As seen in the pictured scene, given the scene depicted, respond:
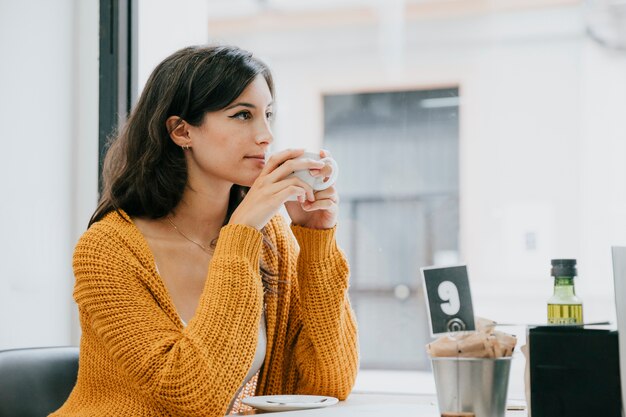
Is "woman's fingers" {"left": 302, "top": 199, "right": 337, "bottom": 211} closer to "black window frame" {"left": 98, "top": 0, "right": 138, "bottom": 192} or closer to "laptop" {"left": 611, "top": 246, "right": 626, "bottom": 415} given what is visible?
"laptop" {"left": 611, "top": 246, "right": 626, "bottom": 415}

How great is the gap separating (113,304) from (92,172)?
94 centimetres

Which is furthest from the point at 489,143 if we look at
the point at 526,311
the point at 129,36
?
the point at 129,36

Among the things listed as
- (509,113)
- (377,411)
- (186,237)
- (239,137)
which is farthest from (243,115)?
(509,113)

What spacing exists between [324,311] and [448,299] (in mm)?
557

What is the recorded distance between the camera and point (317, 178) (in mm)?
1315

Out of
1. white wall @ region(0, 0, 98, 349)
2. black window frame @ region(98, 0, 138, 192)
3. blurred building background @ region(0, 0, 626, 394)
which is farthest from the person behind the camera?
blurred building background @ region(0, 0, 626, 394)

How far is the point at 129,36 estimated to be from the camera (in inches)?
84.8

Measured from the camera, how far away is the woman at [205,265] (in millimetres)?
1204

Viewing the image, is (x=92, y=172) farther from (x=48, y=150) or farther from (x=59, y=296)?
(x=59, y=296)

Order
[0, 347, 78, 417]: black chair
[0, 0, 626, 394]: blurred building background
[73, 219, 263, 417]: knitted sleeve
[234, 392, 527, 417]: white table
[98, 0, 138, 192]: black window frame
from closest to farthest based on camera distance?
[234, 392, 527, 417]: white table < [73, 219, 263, 417]: knitted sleeve < [0, 347, 78, 417]: black chair < [98, 0, 138, 192]: black window frame < [0, 0, 626, 394]: blurred building background

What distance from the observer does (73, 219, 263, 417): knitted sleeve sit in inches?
46.1

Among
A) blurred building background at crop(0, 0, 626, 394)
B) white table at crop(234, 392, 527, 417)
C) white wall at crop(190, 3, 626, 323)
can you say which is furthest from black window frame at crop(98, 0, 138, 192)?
white wall at crop(190, 3, 626, 323)

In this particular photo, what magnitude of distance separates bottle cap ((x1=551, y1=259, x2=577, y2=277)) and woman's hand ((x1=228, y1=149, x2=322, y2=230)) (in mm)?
491

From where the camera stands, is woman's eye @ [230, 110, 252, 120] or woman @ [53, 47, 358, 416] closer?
woman @ [53, 47, 358, 416]
